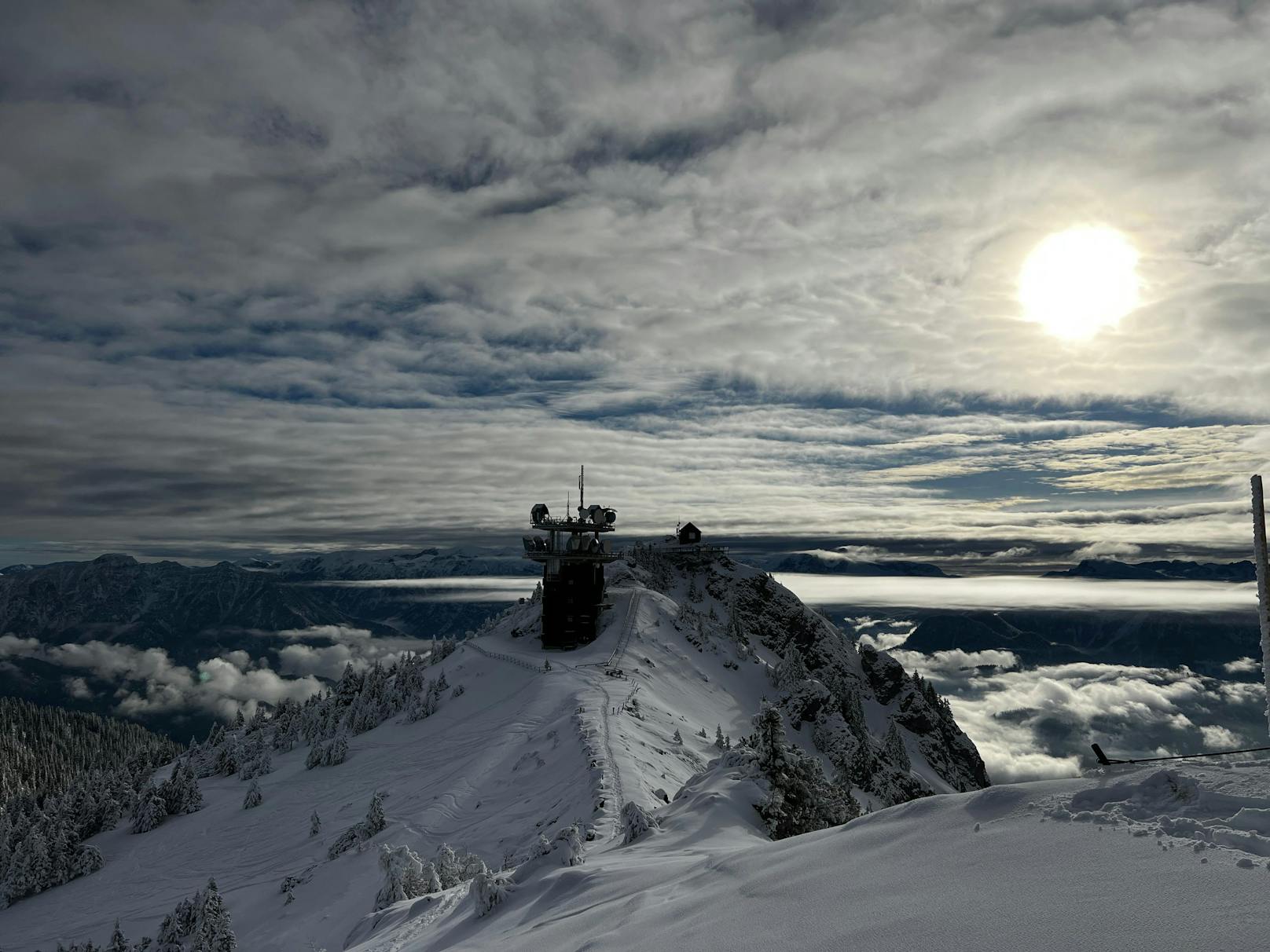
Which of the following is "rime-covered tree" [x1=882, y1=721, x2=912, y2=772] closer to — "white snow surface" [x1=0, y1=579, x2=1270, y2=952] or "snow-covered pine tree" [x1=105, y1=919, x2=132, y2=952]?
"white snow surface" [x1=0, y1=579, x2=1270, y2=952]

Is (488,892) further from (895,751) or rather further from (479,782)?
(895,751)

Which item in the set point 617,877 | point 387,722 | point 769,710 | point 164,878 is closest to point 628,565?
point 387,722

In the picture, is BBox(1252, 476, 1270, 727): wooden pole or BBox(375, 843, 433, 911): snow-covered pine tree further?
BBox(375, 843, 433, 911): snow-covered pine tree

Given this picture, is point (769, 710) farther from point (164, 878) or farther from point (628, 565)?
point (628, 565)

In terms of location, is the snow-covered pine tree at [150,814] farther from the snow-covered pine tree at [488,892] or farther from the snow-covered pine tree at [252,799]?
the snow-covered pine tree at [488,892]

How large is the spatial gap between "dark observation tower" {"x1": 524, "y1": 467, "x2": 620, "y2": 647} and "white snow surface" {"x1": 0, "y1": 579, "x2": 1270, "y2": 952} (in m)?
20.2

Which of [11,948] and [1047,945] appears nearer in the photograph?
[1047,945]

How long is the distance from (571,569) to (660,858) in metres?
63.0

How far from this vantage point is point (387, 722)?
5925cm

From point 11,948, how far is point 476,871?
41.4 meters

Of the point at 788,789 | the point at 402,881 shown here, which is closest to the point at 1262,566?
the point at 788,789

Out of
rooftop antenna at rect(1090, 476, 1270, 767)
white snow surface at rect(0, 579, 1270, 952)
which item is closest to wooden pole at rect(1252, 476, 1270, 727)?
rooftop antenna at rect(1090, 476, 1270, 767)

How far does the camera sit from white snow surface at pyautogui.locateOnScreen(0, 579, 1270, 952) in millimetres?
7062

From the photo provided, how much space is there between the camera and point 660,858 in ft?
51.8
